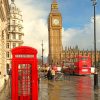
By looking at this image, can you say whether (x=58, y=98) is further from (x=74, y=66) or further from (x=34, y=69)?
(x=74, y=66)

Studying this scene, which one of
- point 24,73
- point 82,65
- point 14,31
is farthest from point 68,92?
point 14,31

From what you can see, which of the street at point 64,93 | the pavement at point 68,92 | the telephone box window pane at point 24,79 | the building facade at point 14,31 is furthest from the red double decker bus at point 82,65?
the building facade at point 14,31

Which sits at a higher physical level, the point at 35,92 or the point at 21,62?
the point at 21,62

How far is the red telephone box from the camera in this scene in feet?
44.6

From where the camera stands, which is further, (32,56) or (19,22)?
Result: (19,22)

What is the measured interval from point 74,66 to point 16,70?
5203cm

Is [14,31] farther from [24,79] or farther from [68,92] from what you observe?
[24,79]

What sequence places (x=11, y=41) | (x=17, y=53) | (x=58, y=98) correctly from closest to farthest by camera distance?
(x=17, y=53), (x=58, y=98), (x=11, y=41)

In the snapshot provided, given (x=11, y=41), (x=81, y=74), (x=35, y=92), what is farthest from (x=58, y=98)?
(x=11, y=41)

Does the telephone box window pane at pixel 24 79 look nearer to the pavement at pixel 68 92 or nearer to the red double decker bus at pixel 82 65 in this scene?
the pavement at pixel 68 92

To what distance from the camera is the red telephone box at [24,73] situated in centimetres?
1359

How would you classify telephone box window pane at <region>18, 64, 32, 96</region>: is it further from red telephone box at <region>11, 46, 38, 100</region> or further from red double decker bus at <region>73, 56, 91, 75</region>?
red double decker bus at <region>73, 56, 91, 75</region>

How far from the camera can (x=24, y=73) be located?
45.0 feet

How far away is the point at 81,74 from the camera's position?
62.0 m
